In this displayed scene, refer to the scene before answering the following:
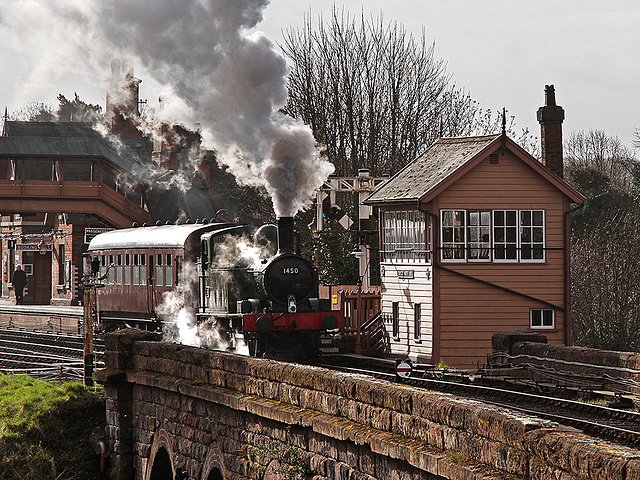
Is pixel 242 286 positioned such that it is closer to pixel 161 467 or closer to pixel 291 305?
pixel 291 305

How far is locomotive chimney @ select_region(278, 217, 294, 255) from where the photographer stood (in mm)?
18438

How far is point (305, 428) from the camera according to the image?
34.4 ft

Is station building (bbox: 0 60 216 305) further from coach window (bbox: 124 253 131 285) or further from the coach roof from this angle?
coach window (bbox: 124 253 131 285)

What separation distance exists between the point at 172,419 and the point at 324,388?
4.62 m

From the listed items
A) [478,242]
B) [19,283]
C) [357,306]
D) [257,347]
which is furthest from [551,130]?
[19,283]

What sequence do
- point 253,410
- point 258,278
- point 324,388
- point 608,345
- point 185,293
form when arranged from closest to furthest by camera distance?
point 324,388 < point 253,410 < point 258,278 < point 185,293 < point 608,345

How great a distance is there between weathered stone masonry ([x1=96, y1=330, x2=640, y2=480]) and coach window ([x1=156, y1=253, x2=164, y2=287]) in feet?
18.6

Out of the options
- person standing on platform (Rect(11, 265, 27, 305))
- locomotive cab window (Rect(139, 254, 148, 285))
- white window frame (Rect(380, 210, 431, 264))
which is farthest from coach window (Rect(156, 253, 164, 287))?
person standing on platform (Rect(11, 265, 27, 305))

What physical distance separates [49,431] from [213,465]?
20.7ft

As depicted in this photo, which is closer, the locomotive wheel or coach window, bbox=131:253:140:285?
the locomotive wheel

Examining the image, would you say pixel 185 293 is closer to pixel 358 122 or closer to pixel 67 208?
pixel 67 208

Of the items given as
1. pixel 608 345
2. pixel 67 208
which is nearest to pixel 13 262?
pixel 67 208

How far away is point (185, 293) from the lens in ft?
68.3

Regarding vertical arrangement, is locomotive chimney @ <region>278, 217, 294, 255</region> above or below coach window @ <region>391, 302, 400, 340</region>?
above
